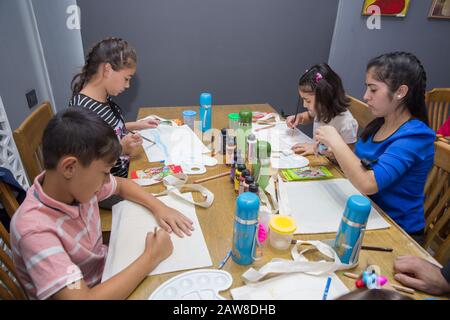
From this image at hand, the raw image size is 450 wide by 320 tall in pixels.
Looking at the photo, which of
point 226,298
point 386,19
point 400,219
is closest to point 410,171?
point 400,219

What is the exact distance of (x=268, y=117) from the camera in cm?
176

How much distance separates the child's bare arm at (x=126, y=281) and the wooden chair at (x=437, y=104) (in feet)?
6.47

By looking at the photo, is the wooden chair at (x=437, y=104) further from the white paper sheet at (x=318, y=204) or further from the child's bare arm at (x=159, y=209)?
the child's bare arm at (x=159, y=209)

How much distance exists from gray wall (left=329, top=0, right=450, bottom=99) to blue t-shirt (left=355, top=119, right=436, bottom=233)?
1569 millimetres

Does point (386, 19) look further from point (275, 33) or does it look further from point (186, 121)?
point (186, 121)

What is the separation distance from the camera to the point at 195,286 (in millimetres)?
658

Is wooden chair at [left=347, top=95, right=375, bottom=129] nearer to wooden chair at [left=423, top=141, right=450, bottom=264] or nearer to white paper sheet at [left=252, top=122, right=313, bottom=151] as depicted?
white paper sheet at [left=252, top=122, right=313, bottom=151]

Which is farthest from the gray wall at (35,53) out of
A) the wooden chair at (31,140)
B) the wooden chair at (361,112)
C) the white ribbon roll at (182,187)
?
the wooden chair at (361,112)

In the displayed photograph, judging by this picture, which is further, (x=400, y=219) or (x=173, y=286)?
(x=400, y=219)

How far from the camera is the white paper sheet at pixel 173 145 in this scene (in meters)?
1.24

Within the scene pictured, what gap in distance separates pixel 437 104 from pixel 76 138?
2154mm

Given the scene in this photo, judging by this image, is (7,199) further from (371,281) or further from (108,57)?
(371,281)

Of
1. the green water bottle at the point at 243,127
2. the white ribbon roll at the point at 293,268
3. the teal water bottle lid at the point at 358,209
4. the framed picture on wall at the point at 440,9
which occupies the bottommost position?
the white ribbon roll at the point at 293,268

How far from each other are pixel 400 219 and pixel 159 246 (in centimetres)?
87
